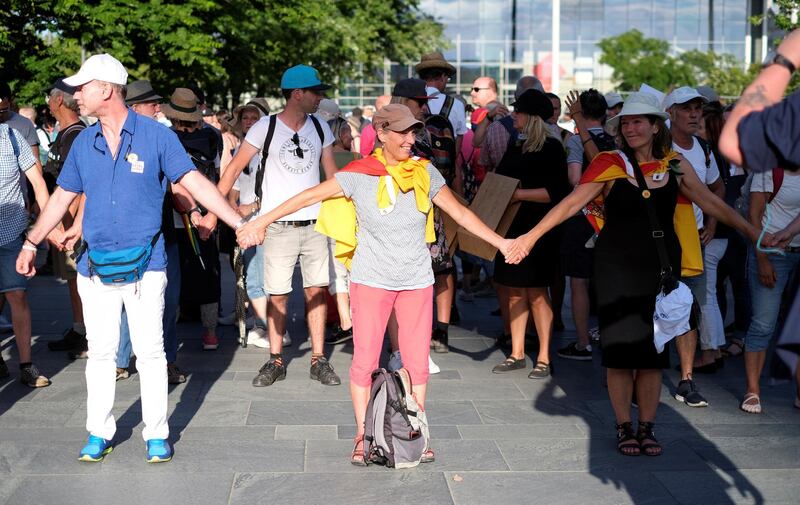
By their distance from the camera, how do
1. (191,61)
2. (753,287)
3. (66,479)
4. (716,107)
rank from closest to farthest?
(66,479) < (753,287) < (716,107) < (191,61)

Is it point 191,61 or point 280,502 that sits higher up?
point 191,61

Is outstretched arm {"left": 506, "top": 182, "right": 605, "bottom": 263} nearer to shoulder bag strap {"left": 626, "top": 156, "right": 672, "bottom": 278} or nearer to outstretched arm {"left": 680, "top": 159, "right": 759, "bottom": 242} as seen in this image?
shoulder bag strap {"left": 626, "top": 156, "right": 672, "bottom": 278}

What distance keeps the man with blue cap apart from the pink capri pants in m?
1.98

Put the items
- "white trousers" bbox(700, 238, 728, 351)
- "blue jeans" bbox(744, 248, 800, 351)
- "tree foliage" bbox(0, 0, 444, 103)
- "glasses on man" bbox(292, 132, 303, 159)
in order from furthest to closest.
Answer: "tree foliage" bbox(0, 0, 444, 103), "white trousers" bbox(700, 238, 728, 351), "glasses on man" bbox(292, 132, 303, 159), "blue jeans" bbox(744, 248, 800, 351)

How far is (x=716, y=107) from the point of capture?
29.5ft

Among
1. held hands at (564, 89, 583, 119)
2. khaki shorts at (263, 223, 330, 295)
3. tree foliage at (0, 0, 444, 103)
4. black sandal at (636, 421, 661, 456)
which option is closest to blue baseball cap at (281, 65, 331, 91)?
khaki shorts at (263, 223, 330, 295)

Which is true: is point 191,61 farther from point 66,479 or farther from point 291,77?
point 66,479

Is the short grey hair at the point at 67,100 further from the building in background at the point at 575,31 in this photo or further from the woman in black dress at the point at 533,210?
the building in background at the point at 575,31

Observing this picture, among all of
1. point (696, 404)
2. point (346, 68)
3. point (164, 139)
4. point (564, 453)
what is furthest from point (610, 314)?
point (346, 68)

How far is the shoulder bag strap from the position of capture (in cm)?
614

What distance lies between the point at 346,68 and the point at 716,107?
85.3 feet

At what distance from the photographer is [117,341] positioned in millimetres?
6004

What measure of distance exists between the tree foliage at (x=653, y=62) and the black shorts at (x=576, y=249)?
58.2 m

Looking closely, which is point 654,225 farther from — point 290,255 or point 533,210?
point 290,255
